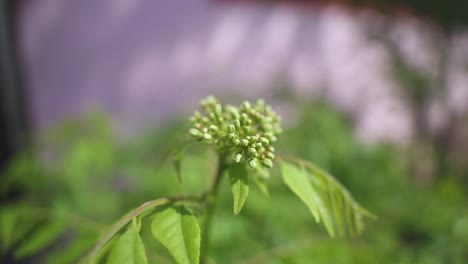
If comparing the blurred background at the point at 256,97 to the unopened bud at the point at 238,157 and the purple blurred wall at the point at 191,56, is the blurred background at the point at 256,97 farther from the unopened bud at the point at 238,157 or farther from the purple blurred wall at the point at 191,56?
the unopened bud at the point at 238,157

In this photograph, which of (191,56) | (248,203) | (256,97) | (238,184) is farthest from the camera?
(256,97)

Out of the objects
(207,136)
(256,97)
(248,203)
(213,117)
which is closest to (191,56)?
(256,97)

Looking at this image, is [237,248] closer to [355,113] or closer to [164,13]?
[164,13]

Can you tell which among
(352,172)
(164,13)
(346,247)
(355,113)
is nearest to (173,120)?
(164,13)

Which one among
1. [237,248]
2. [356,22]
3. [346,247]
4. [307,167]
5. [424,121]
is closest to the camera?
[307,167]

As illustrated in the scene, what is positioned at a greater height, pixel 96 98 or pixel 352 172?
pixel 96 98

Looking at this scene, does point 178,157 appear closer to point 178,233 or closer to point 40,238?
point 178,233

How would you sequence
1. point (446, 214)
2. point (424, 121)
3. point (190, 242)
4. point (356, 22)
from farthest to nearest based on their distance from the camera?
point (424, 121) < point (356, 22) < point (446, 214) < point (190, 242)

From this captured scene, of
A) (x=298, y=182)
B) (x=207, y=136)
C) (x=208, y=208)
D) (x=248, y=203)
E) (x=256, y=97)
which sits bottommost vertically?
(x=248, y=203)
